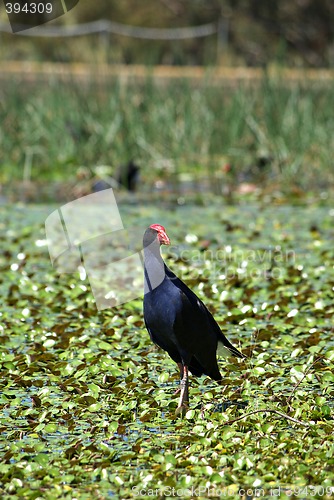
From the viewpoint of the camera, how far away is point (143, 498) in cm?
327

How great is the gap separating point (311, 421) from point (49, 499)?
1256mm

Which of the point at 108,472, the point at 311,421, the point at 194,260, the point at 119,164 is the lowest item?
the point at 119,164

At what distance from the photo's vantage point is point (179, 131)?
34.2 feet

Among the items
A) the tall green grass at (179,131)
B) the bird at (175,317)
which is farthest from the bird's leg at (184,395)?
the tall green grass at (179,131)

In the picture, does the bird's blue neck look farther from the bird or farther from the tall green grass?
the tall green grass

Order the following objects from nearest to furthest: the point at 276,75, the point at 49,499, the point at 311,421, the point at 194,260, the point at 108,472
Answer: the point at 49,499, the point at 108,472, the point at 311,421, the point at 194,260, the point at 276,75

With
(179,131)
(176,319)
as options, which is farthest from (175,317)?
(179,131)

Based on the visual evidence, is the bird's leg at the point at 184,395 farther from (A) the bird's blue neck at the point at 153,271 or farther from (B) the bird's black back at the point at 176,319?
(A) the bird's blue neck at the point at 153,271

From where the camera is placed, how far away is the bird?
415 centimetres

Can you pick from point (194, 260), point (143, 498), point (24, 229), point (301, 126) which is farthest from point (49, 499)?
point (301, 126)

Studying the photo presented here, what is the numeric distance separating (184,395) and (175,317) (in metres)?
0.35

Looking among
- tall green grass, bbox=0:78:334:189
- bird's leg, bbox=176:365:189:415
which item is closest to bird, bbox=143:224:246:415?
bird's leg, bbox=176:365:189:415

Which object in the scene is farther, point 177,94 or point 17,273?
point 177,94

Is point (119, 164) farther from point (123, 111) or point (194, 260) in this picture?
point (194, 260)
